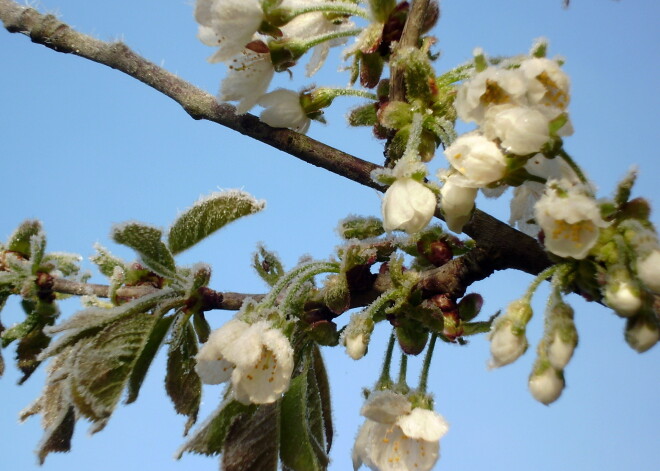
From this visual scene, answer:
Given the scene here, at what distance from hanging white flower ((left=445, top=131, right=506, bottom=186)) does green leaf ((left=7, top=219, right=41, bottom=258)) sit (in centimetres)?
138

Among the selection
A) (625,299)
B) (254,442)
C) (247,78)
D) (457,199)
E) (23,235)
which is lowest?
(254,442)

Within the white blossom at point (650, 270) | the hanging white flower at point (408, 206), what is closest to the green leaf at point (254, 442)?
the hanging white flower at point (408, 206)

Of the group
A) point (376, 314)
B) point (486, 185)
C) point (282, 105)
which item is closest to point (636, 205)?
point (486, 185)

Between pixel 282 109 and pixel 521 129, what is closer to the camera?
pixel 521 129

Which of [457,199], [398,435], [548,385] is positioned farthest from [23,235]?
[548,385]

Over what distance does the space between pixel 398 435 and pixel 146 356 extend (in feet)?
1.47

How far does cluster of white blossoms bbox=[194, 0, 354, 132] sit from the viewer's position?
45.9 inches

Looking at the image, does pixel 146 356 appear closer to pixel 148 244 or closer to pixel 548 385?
pixel 148 244

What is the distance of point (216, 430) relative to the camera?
109 cm

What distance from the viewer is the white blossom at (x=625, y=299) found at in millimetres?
816

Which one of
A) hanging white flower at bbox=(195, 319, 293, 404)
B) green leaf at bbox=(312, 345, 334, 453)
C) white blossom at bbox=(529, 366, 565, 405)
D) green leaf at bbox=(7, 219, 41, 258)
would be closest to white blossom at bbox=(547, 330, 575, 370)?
white blossom at bbox=(529, 366, 565, 405)

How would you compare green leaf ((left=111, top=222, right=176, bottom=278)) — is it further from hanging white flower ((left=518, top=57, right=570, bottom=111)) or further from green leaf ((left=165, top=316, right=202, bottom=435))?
hanging white flower ((left=518, top=57, right=570, bottom=111))

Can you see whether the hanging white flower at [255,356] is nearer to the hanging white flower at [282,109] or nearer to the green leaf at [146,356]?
the green leaf at [146,356]

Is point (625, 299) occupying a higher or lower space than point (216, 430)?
higher
